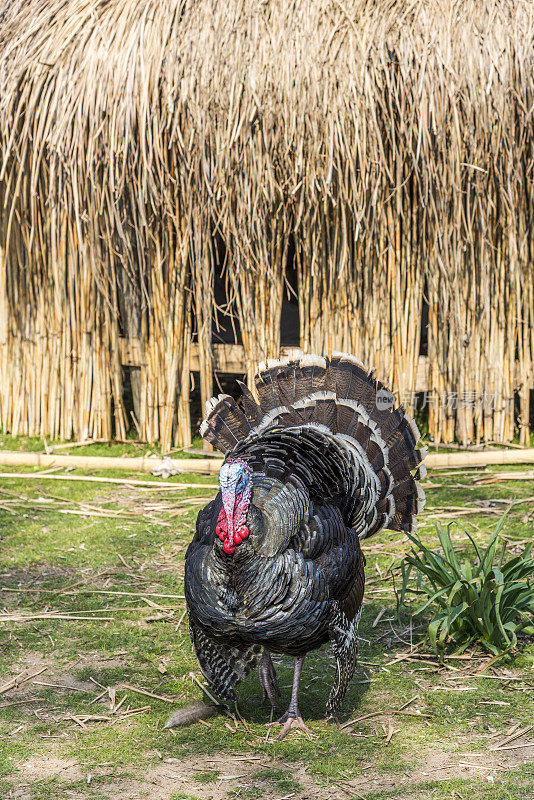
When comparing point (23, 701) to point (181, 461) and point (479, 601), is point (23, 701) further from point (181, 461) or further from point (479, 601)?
point (181, 461)

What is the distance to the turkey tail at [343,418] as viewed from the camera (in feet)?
10.5

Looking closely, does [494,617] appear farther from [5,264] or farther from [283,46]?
[5,264]

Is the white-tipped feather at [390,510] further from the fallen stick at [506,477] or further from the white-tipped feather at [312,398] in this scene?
the fallen stick at [506,477]

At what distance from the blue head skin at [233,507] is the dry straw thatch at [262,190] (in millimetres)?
2881

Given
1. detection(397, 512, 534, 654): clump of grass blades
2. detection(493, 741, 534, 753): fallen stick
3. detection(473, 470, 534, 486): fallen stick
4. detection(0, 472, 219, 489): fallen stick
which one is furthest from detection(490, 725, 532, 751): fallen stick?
detection(0, 472, 219, 489): fallen stick

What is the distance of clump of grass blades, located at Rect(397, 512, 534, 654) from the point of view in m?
3.15

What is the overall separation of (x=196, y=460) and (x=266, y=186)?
Result: 175 centimetres

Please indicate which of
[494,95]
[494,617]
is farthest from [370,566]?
[494,95]

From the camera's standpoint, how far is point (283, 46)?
16.3 ft

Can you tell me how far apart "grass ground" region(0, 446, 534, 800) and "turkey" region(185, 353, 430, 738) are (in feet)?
0.64

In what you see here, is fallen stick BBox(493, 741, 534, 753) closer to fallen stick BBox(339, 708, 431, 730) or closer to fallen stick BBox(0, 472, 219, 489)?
fallen stick BBox(339, 708, 431, 730)

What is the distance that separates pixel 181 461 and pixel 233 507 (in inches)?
119

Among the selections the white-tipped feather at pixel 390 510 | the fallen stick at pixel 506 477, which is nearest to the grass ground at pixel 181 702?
the white-tipped feather at pixel 390 510

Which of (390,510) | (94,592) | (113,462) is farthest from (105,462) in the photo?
(390,510)
